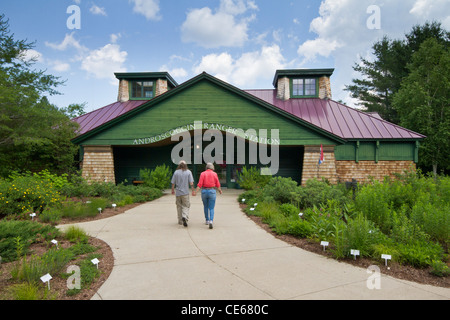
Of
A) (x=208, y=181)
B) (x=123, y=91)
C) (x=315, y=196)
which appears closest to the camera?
(x=208, y=181)

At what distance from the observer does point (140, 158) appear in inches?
702

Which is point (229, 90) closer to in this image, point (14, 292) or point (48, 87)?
point (48, 87)

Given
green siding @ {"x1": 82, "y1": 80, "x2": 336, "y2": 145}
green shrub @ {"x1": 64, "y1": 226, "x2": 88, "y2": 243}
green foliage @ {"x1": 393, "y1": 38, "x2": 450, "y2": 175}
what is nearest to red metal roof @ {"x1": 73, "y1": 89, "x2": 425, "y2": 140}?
green siding @ {"x1": 82, "y1": 80, "x2": 336, "y2": 145}

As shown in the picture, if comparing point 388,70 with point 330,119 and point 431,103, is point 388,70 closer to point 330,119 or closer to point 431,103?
point 431,103

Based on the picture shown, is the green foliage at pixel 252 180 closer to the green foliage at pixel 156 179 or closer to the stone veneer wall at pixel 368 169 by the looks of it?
the green foliage at pixel 156 179

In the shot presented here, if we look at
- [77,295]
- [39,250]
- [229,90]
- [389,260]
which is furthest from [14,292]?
[229,90]

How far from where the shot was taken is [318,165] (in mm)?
14820

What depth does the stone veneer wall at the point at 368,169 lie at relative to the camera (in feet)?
53.7

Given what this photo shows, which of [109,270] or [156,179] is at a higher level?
[156,179]

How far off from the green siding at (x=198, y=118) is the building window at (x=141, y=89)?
690 cm

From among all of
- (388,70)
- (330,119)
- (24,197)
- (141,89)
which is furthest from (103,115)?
(388,70)

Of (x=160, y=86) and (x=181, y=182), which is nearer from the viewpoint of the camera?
(x=181, y=182)

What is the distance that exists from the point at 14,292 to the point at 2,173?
14.6 m

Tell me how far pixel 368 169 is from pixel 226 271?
15.4 metres
